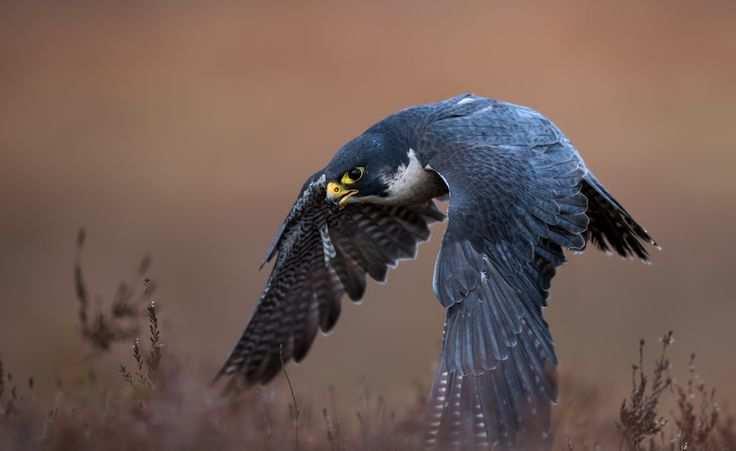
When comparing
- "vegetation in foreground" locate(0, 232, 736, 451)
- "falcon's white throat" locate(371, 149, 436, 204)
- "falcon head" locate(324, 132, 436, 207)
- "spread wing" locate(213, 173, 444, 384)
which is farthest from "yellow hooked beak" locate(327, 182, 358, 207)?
"vegetation in foreground" locate(0, 232, 736, 451)

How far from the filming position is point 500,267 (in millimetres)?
5164

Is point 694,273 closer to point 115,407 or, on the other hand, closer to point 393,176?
point 393,176

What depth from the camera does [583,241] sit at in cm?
527

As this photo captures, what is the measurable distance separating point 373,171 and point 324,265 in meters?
0.82

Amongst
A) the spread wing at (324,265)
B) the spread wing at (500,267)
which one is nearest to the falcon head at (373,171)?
the spread wing at (500,267)

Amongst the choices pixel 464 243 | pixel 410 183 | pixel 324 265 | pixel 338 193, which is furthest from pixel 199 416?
pixel 324 265

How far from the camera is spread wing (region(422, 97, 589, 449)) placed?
4.71 meters

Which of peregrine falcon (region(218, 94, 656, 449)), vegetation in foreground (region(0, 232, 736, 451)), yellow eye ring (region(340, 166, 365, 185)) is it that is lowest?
vegetation in foreground (region(0, 232, 736, 451))

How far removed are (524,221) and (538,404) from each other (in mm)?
886

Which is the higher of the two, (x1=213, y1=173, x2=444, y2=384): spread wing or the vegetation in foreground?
(x1=213, y1=173, x2=444, y2=384): spread wing

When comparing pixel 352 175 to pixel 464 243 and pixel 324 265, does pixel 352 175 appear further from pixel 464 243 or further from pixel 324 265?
pixel 464 243

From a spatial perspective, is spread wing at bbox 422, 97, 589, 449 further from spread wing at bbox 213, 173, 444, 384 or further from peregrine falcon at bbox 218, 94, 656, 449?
spread wing at bbox 213, 173, 444, 384

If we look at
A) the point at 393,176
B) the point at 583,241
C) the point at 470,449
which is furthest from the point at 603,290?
the point at 470,449

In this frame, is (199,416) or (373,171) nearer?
(199,416)
